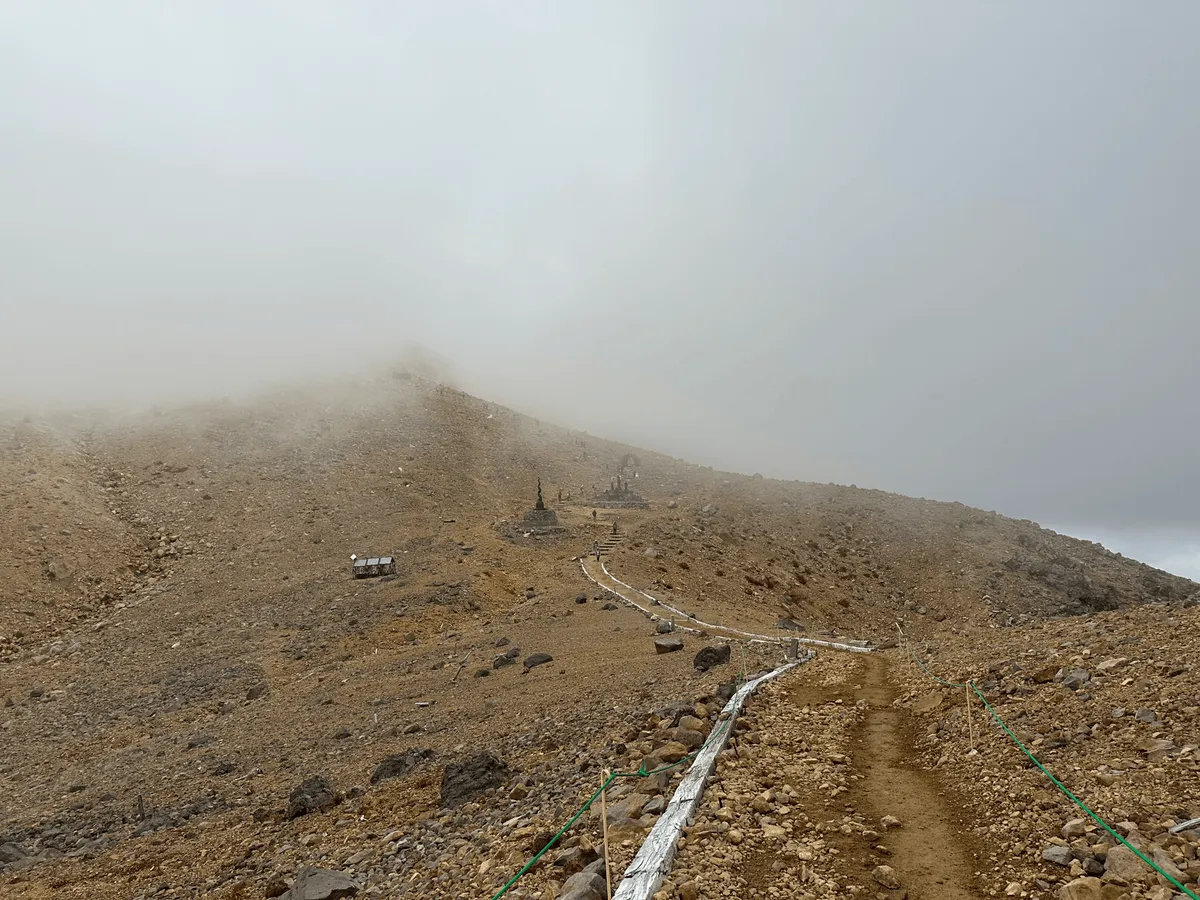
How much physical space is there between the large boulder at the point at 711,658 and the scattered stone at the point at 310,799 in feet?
28.0

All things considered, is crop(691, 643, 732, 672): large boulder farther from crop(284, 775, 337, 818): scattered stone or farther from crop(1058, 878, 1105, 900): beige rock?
crop(1058, 878, 1105, 900): beige rock

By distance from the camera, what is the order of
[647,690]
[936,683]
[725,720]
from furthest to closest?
[647,690] → [936,683] → [725,720]

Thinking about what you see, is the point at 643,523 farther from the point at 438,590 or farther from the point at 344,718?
the point at 344,718

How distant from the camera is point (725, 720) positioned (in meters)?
10.8

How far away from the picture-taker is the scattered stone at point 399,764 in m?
14.2

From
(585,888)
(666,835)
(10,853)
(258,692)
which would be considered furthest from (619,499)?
(585,888)

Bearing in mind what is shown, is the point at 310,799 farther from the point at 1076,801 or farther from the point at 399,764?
the point at 1076,801

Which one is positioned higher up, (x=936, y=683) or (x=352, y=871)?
(x=936, y=683)

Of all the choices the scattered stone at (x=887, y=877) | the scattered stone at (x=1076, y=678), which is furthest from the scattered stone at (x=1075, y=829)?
the scattered stone at (x=1076, y=678)

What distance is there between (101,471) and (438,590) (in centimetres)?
3180

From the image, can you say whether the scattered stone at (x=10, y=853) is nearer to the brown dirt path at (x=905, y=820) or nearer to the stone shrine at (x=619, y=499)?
the brown dirt path at (x=905, y=820)

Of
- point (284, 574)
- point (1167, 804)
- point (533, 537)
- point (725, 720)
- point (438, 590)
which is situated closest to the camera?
point (1167, 804)

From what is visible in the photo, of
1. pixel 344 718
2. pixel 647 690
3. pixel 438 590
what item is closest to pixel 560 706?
pixel 647 690

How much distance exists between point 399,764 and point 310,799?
5.80 ft
